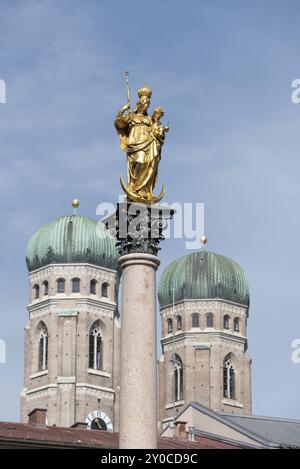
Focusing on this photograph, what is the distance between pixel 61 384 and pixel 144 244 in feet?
271

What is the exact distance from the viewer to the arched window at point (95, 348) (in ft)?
370

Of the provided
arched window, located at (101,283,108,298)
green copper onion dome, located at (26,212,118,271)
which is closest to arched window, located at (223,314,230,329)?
green copper onion dome, located at (26,212,118,271)

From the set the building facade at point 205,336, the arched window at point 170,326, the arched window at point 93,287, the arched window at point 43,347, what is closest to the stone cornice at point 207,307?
the building facade at point 205,336

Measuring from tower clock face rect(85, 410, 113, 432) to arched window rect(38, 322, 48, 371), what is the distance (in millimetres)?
6069

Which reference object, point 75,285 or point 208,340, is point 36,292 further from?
point 208,340

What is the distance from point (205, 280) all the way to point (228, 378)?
30.2ft

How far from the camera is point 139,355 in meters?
27.2

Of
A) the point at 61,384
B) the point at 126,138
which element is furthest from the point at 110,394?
the point at 126,138

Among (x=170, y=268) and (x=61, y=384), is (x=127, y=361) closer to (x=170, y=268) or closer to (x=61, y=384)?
(x=61, y=384)

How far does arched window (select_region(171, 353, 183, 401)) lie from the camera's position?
122 meters

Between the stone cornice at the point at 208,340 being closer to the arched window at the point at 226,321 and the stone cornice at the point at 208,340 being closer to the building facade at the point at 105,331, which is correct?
the building facade at the point at 105,331
